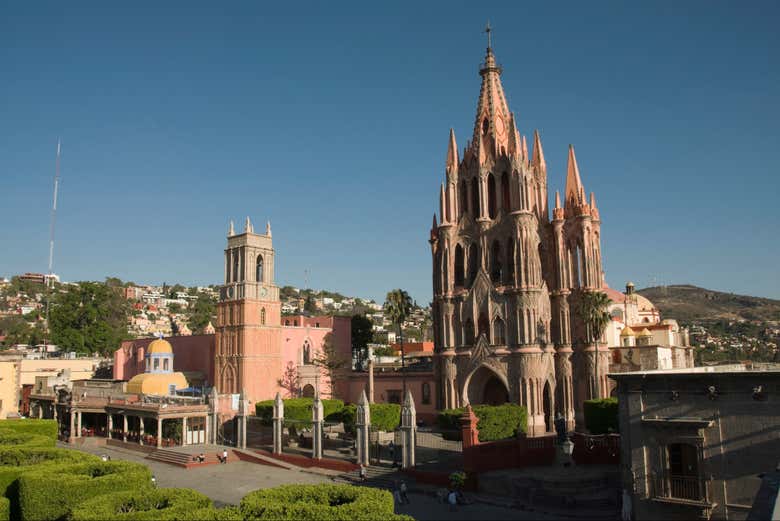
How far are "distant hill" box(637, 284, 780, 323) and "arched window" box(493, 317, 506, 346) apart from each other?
5199 inches

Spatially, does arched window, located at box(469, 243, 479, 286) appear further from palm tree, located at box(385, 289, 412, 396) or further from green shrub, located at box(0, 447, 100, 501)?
green shrub, located at box(0, 447, 100, 501)

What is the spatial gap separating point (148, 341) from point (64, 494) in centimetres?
4820

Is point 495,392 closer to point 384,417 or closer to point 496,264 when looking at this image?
point 496,264

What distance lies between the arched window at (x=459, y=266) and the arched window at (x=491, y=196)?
135 inches

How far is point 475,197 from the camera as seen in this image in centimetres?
5072

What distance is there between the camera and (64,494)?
62.7 feet

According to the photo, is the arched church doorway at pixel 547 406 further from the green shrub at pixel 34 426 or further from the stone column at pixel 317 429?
the green shrub at pixel 34 426

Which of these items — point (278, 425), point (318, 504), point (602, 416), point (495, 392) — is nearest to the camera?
point (318, 504)

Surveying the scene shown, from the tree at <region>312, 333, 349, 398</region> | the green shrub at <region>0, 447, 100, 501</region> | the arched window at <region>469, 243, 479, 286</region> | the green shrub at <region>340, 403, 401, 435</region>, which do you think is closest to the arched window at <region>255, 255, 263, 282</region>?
the tree at <region>312, 333, 349, 398</region>

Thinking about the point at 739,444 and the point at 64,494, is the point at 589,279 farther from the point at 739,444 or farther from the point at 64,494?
the point at 64,494

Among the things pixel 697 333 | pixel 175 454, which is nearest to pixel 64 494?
pixel 175 454

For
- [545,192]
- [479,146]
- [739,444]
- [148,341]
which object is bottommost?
[739,444]

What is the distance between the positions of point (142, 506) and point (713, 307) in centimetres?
19481

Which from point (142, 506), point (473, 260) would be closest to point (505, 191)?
point (473, 260)
